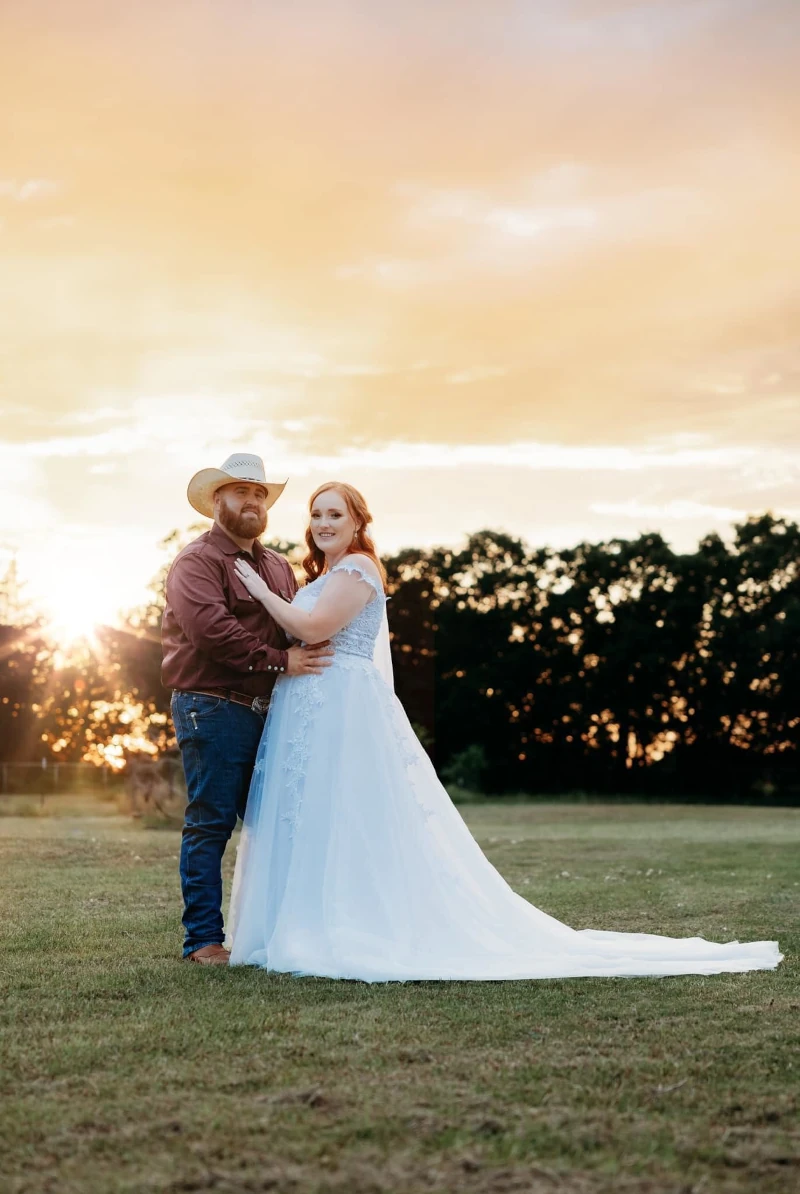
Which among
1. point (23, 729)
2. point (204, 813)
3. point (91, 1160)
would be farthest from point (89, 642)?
point (91, 1160)

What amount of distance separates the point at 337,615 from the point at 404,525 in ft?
161

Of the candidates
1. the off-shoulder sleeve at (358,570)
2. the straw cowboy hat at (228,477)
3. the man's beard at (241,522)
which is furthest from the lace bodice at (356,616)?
the straw cowboy hat at (228,477)

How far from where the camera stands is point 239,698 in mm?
6691

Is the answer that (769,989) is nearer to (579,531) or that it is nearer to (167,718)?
(167,718)

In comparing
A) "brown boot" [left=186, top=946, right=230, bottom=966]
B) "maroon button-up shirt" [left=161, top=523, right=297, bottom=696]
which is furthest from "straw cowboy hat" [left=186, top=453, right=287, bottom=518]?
"brown boot" [left=186, top=946, right=230, bottom=966]

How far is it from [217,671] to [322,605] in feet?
2.20

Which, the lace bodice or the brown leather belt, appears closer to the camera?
the brown leather belt

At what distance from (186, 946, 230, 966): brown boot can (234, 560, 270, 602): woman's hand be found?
1843 millimetres

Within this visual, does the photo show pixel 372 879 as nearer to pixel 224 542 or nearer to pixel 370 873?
pixel 370 873

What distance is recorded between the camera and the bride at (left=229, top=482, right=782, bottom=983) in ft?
19.4

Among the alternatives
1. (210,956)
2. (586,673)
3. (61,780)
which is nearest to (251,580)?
(210,956)

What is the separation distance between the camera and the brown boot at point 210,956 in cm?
621

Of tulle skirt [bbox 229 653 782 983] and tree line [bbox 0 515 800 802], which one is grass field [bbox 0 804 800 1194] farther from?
tree line [bbox 0 515 800 802]

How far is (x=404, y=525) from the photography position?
55.6m
